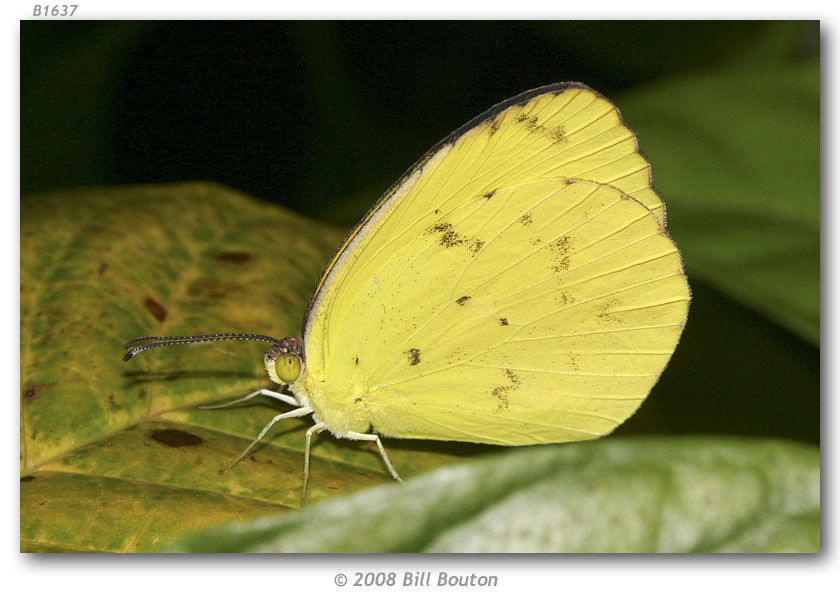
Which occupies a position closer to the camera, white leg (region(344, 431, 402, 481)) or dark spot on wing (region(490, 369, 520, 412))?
white leg (region(344, 431, 402, 481))

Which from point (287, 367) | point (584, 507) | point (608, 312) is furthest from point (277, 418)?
point (584, 507)

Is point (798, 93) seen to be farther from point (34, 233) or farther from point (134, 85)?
point (34, 233)

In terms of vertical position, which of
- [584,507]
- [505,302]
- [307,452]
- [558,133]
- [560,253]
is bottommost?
[584,507]

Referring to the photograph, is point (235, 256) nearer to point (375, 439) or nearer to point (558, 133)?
point (375, 439)

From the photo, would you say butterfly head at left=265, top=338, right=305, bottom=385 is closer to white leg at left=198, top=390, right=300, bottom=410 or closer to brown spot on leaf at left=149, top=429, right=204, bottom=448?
white leg at left=198, top=390, right=300, bottom=410

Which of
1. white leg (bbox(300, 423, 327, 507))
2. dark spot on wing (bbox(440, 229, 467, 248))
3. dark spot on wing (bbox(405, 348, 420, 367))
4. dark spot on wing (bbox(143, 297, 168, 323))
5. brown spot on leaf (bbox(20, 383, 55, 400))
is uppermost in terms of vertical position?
dark spot on wing (bbox(440, 229, 467, 248))

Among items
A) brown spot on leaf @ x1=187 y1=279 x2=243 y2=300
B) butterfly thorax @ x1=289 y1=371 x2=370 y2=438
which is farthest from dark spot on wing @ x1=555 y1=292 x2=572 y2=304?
brown spot on leaf @ x1=187 y1=279 x2=243 y2=300
